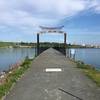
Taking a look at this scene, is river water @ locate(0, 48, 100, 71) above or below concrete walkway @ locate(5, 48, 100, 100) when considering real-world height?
below

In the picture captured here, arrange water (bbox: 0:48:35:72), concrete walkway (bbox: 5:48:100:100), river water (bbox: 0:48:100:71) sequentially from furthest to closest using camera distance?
river water (bbox: 0:48:100:71) → water (bbox: 0:48:35:72) → concrete walkway (bbox: 5:48:100:100)

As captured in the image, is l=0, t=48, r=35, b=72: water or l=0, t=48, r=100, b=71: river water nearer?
l=0, t=48, r=35, b=72: water

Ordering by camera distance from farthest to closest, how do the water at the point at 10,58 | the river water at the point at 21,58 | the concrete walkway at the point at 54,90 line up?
the river water at the point at 21,58
the water at the point at 10,58
the concrete walkway at the point at 54,90

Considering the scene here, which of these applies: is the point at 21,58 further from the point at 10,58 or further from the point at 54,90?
the point at 54,90

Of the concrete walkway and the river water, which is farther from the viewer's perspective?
the river water

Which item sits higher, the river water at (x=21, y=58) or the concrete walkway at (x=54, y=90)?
the concrete walkway at (x=54, y=90)

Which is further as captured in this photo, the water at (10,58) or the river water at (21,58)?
the river water at (21,58)

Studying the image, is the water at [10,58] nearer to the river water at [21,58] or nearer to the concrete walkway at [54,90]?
the river water at [21,58]

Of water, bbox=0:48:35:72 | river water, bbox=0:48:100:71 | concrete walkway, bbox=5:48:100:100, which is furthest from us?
river water, bbox=0:48:100:71

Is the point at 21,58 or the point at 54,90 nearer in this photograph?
the point at 54,90

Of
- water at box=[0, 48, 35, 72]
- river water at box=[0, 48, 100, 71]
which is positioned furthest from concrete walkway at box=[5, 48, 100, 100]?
Answer: river water at box=[0, 48, 100, 71]

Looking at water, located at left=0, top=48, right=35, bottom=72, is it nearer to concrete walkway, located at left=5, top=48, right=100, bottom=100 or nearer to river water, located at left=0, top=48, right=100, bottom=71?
river water, located at left=0, top=48, right=100, bottom=71

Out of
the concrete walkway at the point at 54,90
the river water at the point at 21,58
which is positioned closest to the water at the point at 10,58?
the river water at the point at 21,58

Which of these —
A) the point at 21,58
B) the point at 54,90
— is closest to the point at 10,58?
the point at 21,58
